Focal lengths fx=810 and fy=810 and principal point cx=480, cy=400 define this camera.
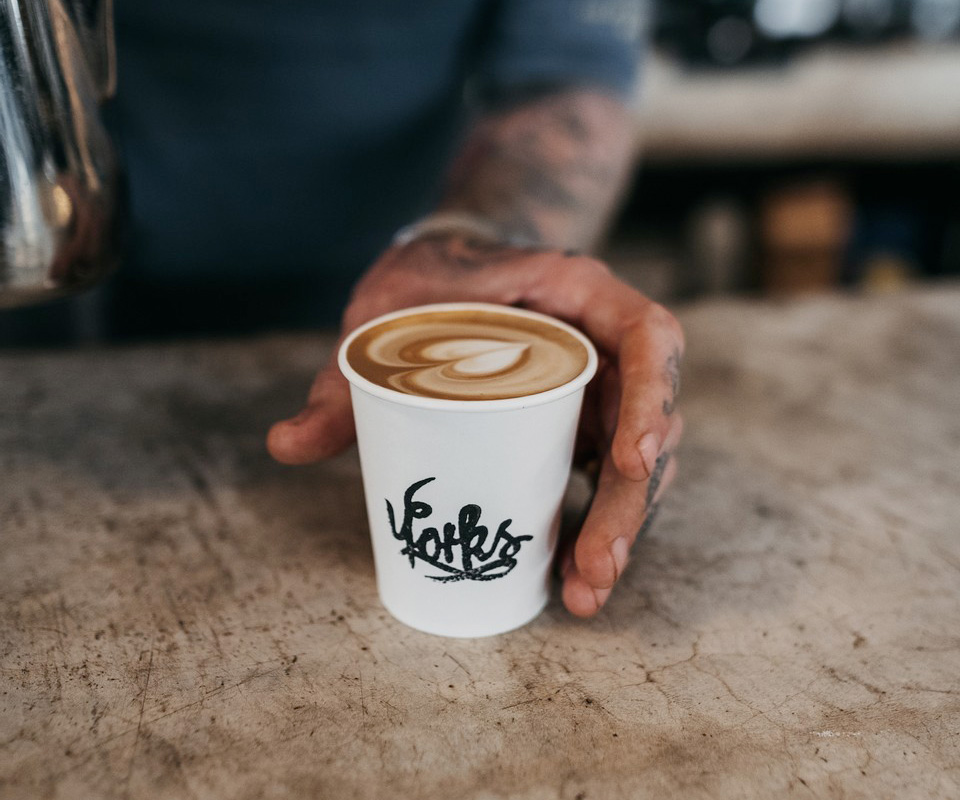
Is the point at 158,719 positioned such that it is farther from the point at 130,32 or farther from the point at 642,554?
the point at 130,32

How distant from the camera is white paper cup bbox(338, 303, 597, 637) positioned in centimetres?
63

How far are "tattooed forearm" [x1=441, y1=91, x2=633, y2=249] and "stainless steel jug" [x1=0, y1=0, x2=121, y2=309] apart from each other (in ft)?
1.92

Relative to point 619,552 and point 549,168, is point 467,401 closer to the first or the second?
point 619,552

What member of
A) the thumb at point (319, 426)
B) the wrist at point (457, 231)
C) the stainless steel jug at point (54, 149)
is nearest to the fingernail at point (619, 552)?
the thumb at point (319, 426)

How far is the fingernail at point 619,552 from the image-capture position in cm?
69

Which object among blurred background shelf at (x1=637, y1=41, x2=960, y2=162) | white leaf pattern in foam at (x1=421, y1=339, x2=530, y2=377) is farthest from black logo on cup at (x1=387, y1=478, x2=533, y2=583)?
blurred background shelf at (x1=637, y1=41, x2=960, y2=162)

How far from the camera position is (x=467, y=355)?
72 centimetres

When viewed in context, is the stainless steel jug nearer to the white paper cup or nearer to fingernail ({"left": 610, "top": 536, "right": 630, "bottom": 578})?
the white paper cup

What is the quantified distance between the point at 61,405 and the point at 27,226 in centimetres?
41

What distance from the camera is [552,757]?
0.59m

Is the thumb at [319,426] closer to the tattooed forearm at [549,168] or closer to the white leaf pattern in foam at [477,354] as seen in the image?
the white leaf pattern in foam at [477,354]

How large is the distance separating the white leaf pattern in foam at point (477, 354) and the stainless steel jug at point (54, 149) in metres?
0.36

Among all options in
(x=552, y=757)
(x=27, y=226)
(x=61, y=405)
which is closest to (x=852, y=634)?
(x=552, y=757)

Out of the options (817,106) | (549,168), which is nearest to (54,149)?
(549,168)
